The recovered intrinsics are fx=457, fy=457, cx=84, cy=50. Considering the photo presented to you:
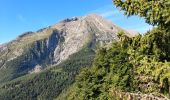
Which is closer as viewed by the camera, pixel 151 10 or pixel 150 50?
pixel 151 10

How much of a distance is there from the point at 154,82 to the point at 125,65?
143ft

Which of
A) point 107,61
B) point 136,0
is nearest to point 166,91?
point 136,0

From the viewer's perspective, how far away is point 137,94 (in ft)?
44.4

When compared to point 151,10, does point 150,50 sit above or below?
below

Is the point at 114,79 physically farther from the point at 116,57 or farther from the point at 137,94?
the point at 137,94

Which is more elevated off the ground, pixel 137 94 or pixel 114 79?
pixel 137 94

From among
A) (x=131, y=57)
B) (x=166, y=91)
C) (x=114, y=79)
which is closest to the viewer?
(x=166, y=91)

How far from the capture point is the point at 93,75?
6438 centimetres

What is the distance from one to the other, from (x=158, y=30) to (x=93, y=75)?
46.9m

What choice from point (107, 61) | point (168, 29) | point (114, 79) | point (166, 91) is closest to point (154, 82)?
point (166, 91)

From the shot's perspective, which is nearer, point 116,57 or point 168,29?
point 168,29

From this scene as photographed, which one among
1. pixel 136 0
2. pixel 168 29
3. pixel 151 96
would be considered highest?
pixel 136 0

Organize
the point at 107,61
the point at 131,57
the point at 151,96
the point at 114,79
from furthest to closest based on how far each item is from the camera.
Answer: the point at 107,61 < the point at 114,79 < the point at 131,57 < the point at 151,96

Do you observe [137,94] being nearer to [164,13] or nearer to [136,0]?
[164,13]
